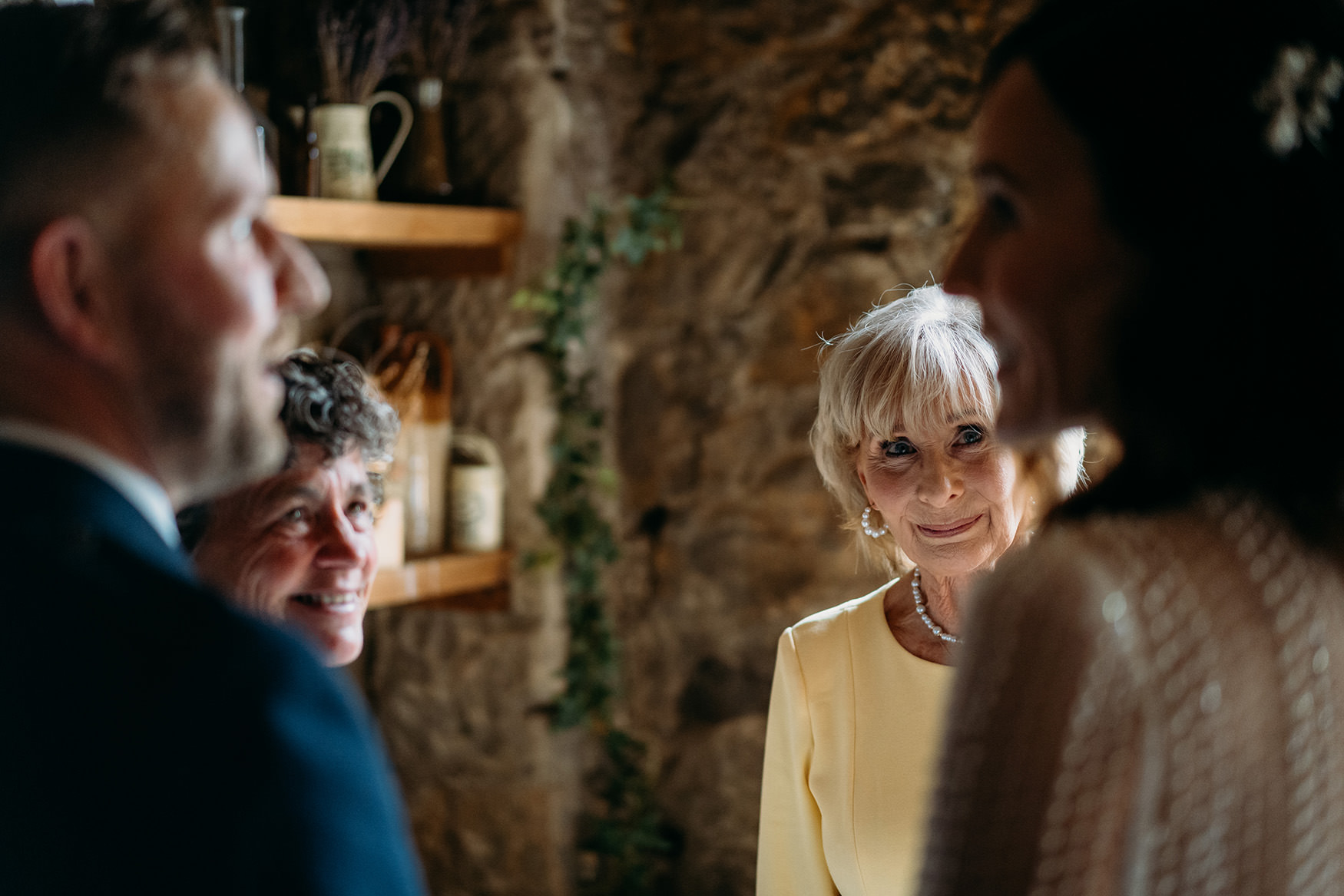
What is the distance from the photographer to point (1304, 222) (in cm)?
57

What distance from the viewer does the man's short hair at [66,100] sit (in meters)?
0.63

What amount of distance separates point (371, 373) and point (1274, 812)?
1922 mm

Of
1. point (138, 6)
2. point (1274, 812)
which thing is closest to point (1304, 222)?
point (1274, 812)

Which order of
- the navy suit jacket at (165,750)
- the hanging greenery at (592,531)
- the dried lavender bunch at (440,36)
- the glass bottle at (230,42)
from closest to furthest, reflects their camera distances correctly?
the navy suit jacket at (165,750) < the glass bottle at (230,42) < the dried lavender bunch at (440,36) < the hanging greenery at (592,531)

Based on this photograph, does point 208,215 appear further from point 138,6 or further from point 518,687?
point 518,687

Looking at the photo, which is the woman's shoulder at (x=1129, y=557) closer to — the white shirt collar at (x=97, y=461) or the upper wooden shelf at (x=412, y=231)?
the white shirt collar at (x=97, y=461)

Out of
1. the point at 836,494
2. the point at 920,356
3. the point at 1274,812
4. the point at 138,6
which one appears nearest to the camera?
the point at 1274,812

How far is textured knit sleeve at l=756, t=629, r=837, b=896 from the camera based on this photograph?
138 cm

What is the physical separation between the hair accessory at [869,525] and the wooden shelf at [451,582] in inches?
32.8

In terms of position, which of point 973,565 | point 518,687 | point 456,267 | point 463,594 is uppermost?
point 456,267

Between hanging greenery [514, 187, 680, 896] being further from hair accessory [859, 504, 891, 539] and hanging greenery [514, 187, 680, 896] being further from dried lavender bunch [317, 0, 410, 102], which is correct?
hair accessory [859, 504, 891, 539]

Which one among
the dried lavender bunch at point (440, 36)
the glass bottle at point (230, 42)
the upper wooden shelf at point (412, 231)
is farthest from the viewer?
the dried lavender bunch at point (440, 36)

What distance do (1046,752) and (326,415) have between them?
100cm

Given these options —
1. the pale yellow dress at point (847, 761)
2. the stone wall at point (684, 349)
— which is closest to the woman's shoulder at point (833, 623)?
the pale yellow dress at point (847, 761)
